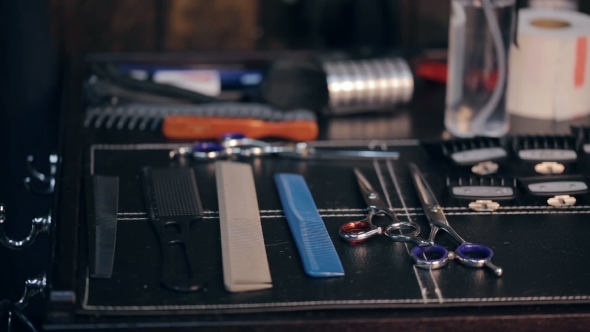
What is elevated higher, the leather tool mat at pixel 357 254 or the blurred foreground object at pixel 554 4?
the blurred foreground object at pixel 554 4

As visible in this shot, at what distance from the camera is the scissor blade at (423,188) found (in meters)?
0.87

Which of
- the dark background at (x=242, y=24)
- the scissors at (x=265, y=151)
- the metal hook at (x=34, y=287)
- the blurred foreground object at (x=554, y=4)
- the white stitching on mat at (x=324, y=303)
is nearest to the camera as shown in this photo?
the white stitching on mat at (x=324, y=303)

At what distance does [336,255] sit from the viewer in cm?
77

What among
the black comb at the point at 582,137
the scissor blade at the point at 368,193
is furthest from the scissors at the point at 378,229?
the black comb at the point at 582,137

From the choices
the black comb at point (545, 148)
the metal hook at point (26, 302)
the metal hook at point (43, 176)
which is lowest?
the metal hook at point (26, 302)

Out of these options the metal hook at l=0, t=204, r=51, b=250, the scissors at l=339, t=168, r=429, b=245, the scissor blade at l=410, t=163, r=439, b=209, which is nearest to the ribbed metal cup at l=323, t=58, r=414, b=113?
the scissor blade at l=410, t=163, r=439, b=209

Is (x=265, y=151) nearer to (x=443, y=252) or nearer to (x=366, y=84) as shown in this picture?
(x=366, y=84)

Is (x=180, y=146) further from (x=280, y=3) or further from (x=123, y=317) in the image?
(x=280, y=3)

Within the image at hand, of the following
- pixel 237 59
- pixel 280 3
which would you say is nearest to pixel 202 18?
pixel 280 3

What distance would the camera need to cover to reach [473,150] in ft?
3.20

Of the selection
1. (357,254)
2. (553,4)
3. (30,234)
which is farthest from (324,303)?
(553,4)

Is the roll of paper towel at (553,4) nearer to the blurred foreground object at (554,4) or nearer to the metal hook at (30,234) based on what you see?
the blurred foreground object at (554,4)

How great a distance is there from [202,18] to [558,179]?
45.5 inches

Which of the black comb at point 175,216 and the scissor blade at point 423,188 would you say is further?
the scissor blade at point 423,188
